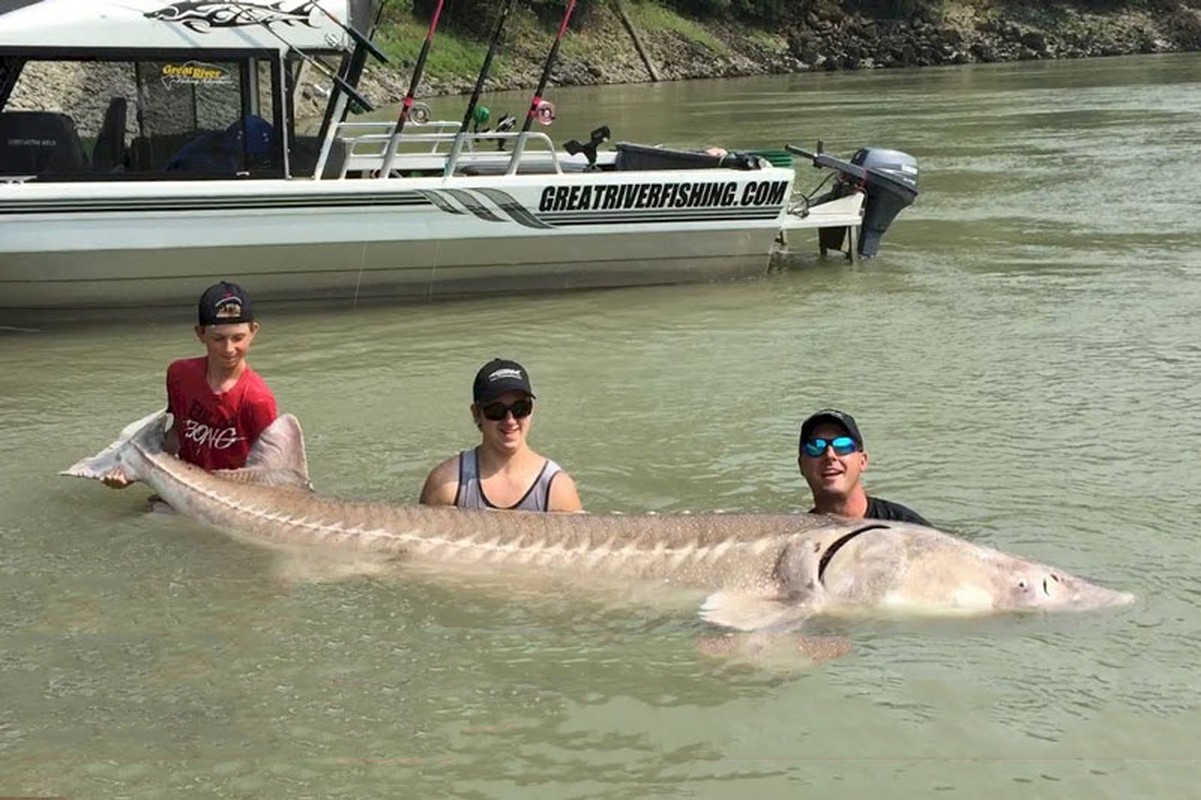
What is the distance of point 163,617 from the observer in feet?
18.9

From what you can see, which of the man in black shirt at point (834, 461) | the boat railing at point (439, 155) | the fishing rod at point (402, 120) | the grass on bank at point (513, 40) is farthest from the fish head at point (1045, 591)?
the grass on bank at point (513, 40)

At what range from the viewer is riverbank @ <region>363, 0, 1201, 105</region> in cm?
5162

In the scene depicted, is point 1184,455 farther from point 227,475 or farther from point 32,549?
point 32,549

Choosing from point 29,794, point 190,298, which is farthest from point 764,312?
point 29,794

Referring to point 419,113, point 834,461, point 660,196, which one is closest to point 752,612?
point 834,461

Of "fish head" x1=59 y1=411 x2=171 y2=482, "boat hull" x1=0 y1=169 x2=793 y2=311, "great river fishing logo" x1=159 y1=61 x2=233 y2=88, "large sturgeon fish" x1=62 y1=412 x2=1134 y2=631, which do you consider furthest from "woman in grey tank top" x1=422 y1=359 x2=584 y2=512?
"great river fishing logo" x1=159 y1=61 x2=233 y2=88

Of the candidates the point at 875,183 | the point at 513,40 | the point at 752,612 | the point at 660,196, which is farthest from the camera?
the point at 513,40

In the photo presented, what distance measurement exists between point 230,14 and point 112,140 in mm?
1148

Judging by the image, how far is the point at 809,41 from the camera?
62.6m

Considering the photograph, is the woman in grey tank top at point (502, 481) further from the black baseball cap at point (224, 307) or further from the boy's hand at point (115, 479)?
the boy's hand at point (115, 479)

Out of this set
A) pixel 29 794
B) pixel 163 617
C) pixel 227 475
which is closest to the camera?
pixel 29 794

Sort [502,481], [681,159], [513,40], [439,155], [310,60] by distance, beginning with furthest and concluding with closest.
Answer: [513,40] → [439,155] → [681,159] → [310,60] → [502,481]

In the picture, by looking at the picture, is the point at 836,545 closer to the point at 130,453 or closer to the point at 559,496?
the point at 559,496

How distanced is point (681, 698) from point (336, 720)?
3.45 feet
